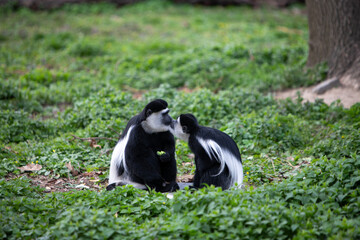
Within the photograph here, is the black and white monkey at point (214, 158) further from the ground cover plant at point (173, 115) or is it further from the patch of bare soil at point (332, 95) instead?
the patch of bare soil at point (332, 95)

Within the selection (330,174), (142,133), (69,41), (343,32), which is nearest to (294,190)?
(330,174)

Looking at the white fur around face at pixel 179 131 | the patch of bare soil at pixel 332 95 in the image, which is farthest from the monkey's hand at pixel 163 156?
the patch of bare soil at pixel 332 95

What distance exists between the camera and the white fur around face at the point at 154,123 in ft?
12.0

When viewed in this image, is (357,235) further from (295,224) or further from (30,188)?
(30,188)

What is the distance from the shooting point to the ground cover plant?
271cm

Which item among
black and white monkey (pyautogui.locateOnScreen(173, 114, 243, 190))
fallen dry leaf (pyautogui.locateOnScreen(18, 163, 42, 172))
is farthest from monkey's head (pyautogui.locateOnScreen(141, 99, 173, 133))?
fallen dry leaf (pyautogui.locateOnScreen(18, 163, 42, 172))

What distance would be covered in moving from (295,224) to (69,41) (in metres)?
7.72

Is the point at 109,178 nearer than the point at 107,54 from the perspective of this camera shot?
Yes

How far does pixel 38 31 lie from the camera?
9.64 m

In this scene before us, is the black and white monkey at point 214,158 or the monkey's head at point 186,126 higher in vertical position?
the monkey's head at point 186,126

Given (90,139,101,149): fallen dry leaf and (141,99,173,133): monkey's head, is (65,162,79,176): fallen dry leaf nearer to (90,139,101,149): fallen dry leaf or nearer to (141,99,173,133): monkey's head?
(90,139,101,149): fallen dry leaf

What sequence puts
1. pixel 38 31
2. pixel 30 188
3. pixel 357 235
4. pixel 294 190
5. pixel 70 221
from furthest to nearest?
pixel 38 31
pixel 30 188
pixel 294 190
pixel 70 221
pixel 357 235

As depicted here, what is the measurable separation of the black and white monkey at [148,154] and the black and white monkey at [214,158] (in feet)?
0.93

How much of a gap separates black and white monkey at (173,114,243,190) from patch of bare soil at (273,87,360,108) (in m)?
2.73
